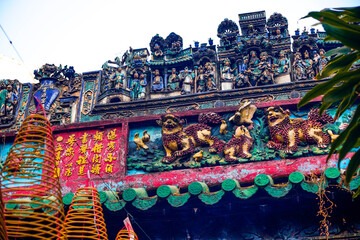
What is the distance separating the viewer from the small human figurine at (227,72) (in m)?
10.4

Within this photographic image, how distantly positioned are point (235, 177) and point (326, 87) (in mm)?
4559

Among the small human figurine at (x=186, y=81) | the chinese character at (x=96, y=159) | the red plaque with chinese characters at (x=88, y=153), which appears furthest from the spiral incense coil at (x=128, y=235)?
the small human figurine at (x=186, y=81)

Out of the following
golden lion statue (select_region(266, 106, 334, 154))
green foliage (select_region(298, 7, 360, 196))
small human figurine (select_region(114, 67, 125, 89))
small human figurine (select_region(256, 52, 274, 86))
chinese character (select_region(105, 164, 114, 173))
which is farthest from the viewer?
small human figurine (select_region(114, 67, 125, 89))

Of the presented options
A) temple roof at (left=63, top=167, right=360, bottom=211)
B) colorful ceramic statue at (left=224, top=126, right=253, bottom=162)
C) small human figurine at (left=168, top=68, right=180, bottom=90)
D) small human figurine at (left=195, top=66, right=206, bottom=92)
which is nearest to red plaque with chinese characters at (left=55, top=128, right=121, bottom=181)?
temple roof at (left=63, top=167, right=360, bottom=211)

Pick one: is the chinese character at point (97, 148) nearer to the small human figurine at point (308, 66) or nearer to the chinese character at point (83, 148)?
the chinese character at point (83, 148)

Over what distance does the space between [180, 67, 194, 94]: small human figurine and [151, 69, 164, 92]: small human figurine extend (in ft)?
1.56

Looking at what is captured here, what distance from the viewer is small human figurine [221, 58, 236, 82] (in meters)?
10.4

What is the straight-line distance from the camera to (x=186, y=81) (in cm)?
1062

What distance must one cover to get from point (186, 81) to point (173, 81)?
35 cm

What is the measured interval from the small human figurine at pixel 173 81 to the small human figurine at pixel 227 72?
1008mm

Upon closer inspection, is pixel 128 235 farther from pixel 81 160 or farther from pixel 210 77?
pixel 210 77

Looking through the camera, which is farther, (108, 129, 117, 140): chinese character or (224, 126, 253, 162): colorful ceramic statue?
(108, 129, 117, 140): chinese character

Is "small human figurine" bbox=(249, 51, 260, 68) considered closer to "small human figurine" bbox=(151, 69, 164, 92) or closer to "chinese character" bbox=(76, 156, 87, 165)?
"small human figurine" bbox=(151, 69, 164, 92)

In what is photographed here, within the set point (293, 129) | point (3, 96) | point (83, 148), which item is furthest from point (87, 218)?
point (3, 96)
